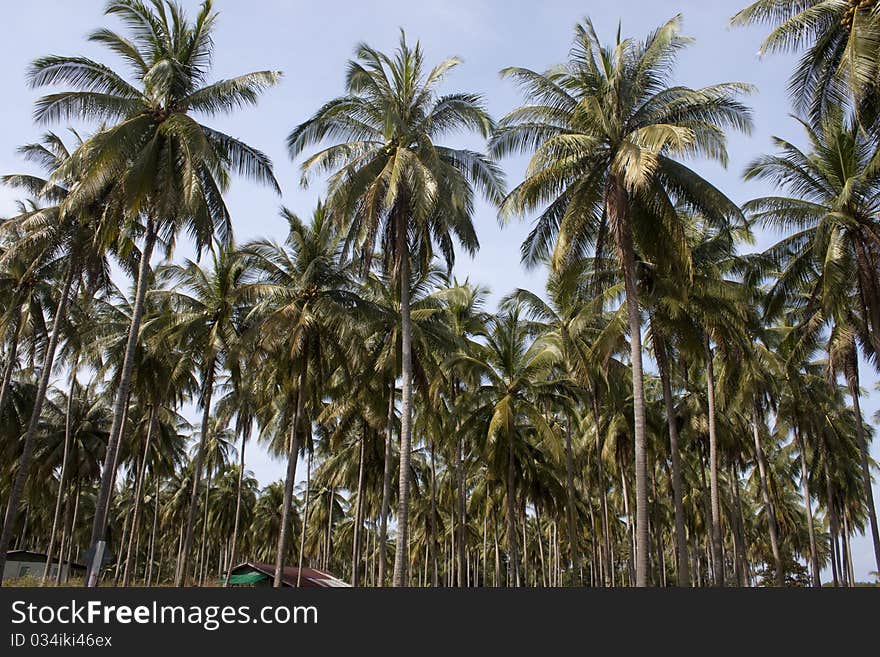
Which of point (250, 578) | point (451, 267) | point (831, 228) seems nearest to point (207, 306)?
point (451, 267)

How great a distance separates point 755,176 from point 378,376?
13.3m

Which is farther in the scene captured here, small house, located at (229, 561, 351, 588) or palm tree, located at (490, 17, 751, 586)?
small house, located at (229, 561, 351, 588)

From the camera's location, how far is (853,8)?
14.9m

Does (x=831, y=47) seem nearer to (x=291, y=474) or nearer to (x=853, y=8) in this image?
(x=853, y=8)

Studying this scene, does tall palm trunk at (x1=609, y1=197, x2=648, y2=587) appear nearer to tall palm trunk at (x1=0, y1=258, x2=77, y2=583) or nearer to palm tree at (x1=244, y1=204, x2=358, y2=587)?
palm tree at (x1=244, y1=204, x2=358, y2=587)

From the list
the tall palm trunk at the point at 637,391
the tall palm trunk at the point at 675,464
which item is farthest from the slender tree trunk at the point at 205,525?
the tall palm trunk at the point at 637,391

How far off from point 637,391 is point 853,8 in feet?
31.0

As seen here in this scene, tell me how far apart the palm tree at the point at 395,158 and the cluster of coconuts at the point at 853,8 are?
820cm

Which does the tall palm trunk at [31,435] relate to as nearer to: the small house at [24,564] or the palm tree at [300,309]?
the palm tree at [300,309]

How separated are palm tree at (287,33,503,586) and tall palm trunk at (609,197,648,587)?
3708 millimetres

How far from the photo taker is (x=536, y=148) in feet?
57.3

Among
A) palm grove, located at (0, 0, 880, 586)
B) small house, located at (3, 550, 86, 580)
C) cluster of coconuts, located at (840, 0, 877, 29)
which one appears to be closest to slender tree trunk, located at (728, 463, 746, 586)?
palm grove, located at (0, 0, 880, 586)

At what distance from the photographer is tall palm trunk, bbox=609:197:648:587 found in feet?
47.7

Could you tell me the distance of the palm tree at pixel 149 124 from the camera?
52.7 feet
